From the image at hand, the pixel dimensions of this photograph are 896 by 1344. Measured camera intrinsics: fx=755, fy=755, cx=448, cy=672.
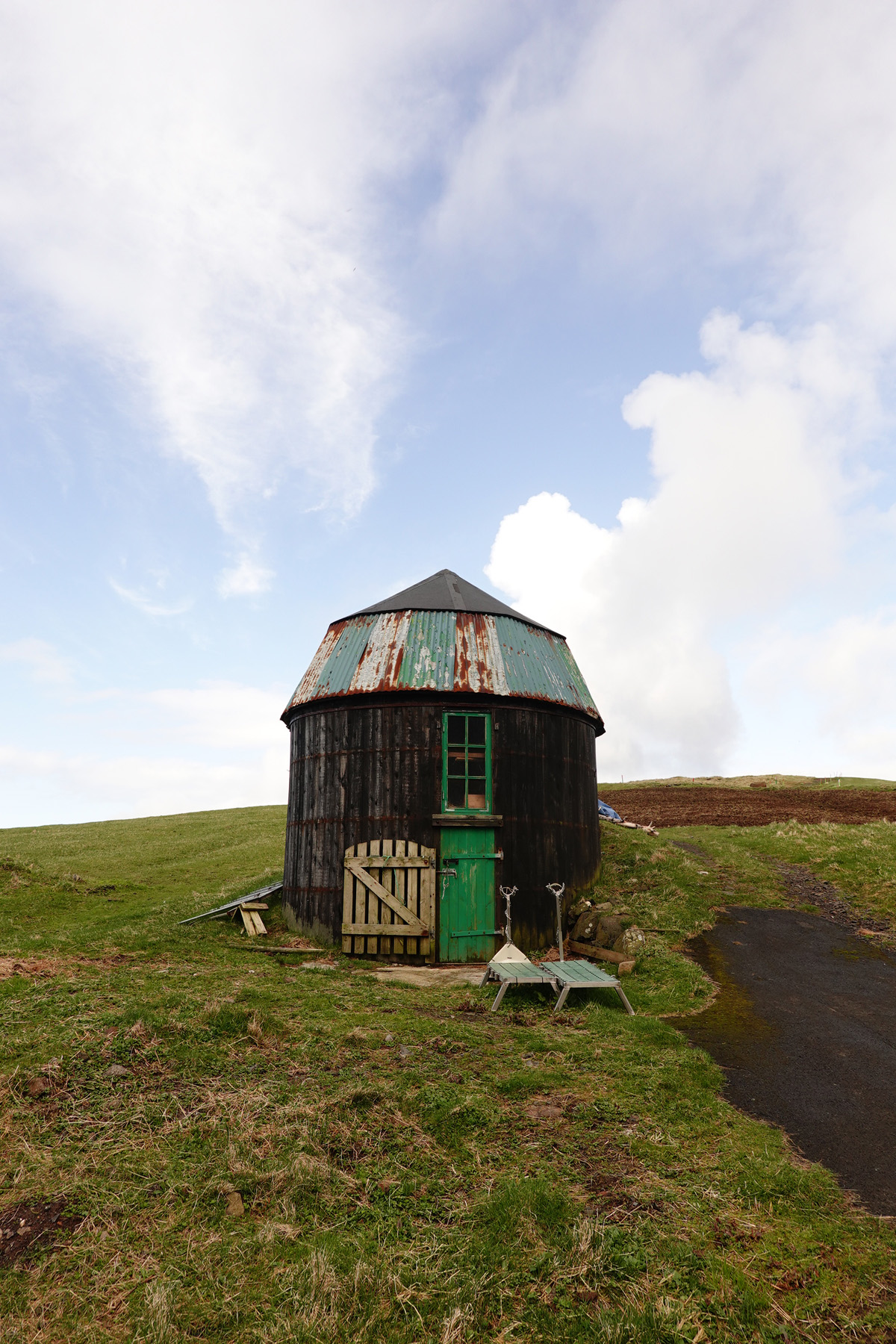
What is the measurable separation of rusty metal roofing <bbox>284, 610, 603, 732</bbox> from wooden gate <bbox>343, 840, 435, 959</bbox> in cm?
307

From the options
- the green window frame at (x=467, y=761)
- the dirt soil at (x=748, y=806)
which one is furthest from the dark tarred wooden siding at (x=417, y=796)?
the dirt soil at (x=748, y=806)

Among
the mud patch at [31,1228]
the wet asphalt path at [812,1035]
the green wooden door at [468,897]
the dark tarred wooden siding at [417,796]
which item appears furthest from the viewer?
the dark tarred wooden siding at [417,796]

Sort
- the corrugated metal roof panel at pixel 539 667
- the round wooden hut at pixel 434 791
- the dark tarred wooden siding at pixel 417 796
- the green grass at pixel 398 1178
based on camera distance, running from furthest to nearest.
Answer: the corrugated metal roof panel at pixel 539 667
the dark tarred wooden siding at pixel 417 796
the round wooden hut at pixel 434 791
the green grass at pixel 398 1178

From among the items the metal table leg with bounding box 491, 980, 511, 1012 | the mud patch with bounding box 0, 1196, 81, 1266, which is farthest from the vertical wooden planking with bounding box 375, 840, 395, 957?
the mud patch with bounding box 0, 1196, 81, 1266

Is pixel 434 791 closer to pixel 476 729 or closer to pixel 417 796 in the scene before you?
pixel 417 796

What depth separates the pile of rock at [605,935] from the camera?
41.0ft

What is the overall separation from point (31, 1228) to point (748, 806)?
32.8 m

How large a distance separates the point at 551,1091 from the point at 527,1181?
1896 mm

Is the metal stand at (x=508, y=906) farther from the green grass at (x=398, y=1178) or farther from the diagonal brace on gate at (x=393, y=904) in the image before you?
the green grass at (x=398, y=1178)

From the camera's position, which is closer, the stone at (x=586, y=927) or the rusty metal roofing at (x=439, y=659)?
the stone at (x=586, y=927)

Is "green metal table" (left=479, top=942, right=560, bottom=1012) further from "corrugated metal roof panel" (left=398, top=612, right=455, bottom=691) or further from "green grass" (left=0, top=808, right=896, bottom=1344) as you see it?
"corrugated metal roof panel" (left=398, top=612, right=455, bottom=691)

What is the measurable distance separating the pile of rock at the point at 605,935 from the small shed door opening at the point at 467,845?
5.31ft

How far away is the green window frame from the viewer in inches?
562

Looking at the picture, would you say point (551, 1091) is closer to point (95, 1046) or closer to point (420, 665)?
point (95, 1046)
